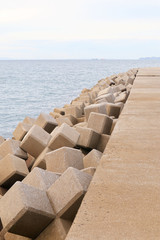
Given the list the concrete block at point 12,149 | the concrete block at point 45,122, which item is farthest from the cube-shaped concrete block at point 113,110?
the concrete block at point 12,149

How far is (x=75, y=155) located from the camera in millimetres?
1971

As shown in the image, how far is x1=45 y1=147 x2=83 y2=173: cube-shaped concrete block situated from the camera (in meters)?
1.93

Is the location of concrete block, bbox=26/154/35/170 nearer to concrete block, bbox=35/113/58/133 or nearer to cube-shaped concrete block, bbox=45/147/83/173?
concrete block, bbox=35/113/58/133

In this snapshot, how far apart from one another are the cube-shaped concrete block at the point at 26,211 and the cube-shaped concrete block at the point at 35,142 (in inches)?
47.5

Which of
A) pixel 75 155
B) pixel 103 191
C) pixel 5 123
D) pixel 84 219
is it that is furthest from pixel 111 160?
pixel 5 123

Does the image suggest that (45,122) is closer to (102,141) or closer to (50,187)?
(102,141)

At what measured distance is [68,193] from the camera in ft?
4.54

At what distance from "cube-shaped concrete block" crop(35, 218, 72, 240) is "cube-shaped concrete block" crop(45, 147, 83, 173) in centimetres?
55

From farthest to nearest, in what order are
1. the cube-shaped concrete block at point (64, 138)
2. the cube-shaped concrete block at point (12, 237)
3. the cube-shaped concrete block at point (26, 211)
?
1. the cube-shaped concrete block at point (64, 138)
2. the cube-shaped concrete block at point (12, 237)
3. the cube-shaped concrete block at point (26, 211)

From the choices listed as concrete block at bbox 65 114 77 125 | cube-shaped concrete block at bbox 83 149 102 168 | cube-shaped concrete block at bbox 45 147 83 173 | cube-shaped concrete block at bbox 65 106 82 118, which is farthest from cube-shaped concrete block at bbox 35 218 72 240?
cube-shaped concrete block at bbox 65 106 82 118

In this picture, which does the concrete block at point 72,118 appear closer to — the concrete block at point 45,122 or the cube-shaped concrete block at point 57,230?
the concrete block at point 45,122

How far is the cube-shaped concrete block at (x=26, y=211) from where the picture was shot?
4.29ft

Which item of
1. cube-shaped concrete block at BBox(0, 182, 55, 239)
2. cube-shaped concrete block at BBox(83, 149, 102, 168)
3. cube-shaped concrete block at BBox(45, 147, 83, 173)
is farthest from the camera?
cube-shaped concrete block at BBox(83, 149, 102, 168)

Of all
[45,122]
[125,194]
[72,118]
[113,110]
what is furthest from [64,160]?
[72,118]
